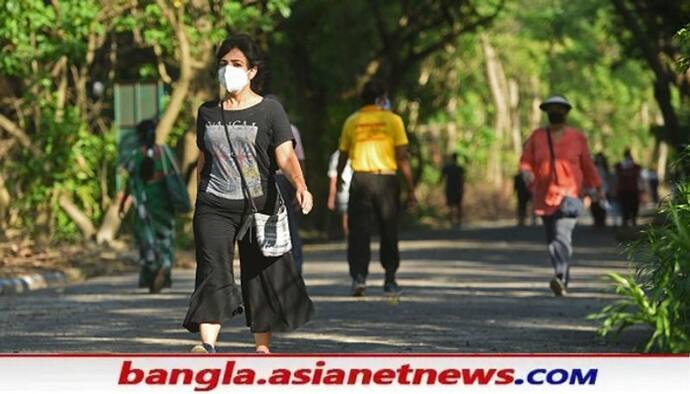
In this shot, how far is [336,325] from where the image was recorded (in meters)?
14.5

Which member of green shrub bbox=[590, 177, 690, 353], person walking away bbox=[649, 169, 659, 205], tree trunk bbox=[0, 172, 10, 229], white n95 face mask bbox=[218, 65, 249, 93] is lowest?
person walking away bbox=[649, 169, 659, 205]

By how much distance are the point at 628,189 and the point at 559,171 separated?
2267 cm

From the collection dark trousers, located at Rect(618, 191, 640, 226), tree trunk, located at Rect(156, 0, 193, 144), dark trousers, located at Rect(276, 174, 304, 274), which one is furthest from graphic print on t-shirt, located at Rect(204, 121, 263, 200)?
dark trousers, located at Rect(618, 191, 640, 226)

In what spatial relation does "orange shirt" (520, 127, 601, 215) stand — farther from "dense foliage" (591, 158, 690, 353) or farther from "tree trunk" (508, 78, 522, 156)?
"tree trunk" (508, 78, 522, 156)

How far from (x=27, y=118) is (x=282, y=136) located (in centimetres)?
1782

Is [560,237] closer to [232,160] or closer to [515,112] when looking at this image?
[232,160]

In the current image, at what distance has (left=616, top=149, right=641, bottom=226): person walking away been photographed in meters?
39.8

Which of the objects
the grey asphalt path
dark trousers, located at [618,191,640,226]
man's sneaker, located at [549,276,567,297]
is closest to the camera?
the grey asphalt path

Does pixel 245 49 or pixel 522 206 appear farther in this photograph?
pixel 522 206

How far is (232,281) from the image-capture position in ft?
36.6

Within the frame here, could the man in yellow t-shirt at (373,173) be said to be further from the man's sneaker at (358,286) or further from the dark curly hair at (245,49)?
the dark curly hair at (245,49)

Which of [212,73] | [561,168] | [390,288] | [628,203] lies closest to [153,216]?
[390,288]

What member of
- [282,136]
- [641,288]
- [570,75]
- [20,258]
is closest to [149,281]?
[20,258]

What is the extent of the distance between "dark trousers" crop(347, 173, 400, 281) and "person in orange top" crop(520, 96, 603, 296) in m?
1.22
